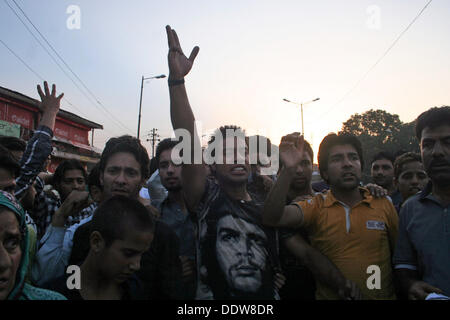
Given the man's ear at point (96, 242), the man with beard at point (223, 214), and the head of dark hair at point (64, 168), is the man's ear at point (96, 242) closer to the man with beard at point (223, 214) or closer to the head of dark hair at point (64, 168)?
the man with beard at point (223, 214)

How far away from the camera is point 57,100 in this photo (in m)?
2.73

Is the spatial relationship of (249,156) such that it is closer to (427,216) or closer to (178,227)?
(178,227)

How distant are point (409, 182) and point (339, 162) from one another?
170cm

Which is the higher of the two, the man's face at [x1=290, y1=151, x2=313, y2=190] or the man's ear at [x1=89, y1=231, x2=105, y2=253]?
the man's face at [x1=290, y1=151, x2=313, y2=190]

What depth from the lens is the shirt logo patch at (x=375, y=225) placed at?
6.77 feet

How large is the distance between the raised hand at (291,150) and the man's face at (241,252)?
48cm

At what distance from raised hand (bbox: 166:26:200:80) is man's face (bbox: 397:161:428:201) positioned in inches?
106

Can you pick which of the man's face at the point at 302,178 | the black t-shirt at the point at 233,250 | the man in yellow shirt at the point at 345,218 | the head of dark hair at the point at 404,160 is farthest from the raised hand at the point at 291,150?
the head of dark hair at the point at 404,160

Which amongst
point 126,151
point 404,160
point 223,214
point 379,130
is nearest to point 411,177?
point 404,160

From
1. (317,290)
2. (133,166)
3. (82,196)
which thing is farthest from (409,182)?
(82,196)

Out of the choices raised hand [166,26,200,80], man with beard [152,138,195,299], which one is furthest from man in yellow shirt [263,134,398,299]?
raised hand [166,26,200,80]

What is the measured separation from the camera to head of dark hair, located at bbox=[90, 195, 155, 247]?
1.67 metres

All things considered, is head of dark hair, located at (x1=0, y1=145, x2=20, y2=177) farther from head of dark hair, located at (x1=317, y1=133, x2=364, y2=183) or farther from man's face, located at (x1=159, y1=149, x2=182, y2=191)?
head of dark hair, located at (x1=317, y1=133, x2=364, y2=183)

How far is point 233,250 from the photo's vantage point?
1.88 metres
